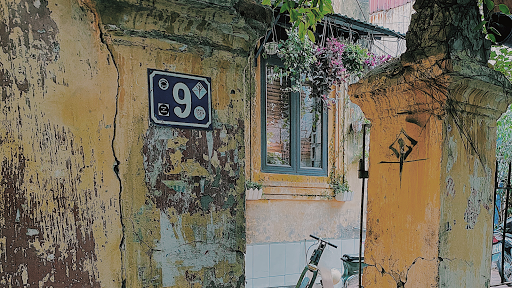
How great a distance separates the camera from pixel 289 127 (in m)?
5.76

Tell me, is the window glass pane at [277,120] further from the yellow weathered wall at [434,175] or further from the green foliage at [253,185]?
the yellow weathered wall at [434,175]

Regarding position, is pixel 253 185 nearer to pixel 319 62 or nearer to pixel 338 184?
pixel 338 184

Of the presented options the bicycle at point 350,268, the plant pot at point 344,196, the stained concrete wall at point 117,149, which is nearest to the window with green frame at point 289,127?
the plant pot at point 344,196

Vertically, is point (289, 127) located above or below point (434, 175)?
above

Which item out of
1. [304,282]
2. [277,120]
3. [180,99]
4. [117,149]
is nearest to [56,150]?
[117,149]

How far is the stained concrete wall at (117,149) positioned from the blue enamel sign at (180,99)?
0.03 m

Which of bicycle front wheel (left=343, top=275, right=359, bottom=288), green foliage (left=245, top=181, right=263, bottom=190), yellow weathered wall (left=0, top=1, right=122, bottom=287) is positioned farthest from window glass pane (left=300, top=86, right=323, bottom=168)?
yellow weathered wall (left=0, top=1, right=122, bottom=287)

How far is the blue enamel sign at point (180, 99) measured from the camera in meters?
1.40

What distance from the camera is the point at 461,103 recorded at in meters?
2.15

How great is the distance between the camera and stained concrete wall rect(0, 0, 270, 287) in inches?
47.4

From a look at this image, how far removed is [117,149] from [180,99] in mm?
292

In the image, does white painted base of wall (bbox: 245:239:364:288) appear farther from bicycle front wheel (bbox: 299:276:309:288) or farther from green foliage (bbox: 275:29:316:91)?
green foliage (bbox: 275:29:316:91)

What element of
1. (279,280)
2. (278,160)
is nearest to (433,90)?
(278,160)

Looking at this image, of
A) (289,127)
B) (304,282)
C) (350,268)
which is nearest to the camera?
(304,282)
